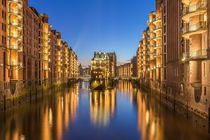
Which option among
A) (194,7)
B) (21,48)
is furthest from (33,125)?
(194,7)

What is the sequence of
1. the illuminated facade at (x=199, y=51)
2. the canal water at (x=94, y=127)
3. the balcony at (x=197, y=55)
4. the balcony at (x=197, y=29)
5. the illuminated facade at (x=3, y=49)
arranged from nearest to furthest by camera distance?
the canal water at (x=94, y=127) < the illuminated facade at (x=199, y=51) < the balcony at (x=197, y=55) < the balcony at (x=197, y=29) < the illuminated facade at (x=3, y=49)

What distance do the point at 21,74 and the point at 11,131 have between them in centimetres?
2882

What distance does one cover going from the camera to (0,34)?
37.8 meters

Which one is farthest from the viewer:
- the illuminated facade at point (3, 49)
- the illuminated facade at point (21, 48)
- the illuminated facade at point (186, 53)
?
the illuminated facade at point (21, 48)

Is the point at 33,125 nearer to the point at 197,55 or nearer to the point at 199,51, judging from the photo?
the point at 197,55

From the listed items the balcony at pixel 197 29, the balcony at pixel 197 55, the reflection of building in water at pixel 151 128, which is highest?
the balcony at pixel 197 29

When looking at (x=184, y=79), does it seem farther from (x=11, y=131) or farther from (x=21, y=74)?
(x=21, y=74)

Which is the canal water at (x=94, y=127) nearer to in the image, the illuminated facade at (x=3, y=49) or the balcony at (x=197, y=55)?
the illuminated facade at (x=3, y=49)

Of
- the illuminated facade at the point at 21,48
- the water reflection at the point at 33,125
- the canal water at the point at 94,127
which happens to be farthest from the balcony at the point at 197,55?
the illuminated facade at the point at 21,48

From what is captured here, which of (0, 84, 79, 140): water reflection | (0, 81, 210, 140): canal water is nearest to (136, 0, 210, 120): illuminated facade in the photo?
(0, 81, 210, 140): canal water

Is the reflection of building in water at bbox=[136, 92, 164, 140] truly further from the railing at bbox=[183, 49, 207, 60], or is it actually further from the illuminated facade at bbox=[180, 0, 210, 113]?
the railing at bbox=[183, 49, 207, 60]

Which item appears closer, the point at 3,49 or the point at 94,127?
the point at 94,127

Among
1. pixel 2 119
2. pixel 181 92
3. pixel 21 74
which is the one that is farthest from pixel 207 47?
pixel 21 74

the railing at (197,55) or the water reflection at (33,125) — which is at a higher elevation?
the railing at (197,55)
